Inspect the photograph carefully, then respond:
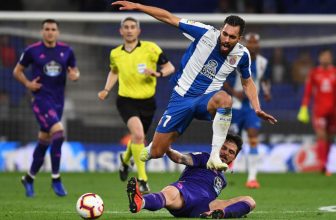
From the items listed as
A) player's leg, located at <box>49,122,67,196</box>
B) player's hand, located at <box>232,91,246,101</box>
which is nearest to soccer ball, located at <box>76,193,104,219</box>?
player's leg, located at <box>49,122,67,196</box>

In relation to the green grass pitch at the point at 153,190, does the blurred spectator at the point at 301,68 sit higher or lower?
higher

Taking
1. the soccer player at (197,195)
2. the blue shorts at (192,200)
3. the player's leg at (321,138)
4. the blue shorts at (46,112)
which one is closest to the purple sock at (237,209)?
the soccer player at (197,195)

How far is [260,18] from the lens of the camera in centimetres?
1831

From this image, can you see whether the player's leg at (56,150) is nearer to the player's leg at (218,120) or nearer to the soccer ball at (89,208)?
the player's leg at (218,120)

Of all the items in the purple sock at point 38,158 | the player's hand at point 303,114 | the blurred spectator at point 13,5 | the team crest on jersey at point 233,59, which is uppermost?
the blurred spectator at point 13,5

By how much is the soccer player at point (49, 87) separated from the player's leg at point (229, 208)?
4443mm

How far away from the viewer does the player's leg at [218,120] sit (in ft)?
32.2

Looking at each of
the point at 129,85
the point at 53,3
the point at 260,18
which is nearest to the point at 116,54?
the point at 129,85

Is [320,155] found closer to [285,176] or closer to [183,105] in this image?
[285,176]

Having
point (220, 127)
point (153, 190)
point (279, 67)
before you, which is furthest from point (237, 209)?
point (279, 67)

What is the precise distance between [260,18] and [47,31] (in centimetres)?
563

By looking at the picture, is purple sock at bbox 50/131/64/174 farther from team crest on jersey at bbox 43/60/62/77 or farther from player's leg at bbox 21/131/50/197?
team crest on jersey at bbox 43/60/62/77

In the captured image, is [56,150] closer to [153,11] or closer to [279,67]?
[153,11]

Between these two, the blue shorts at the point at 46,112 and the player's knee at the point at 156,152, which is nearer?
the player's knee at the point at 156,152
